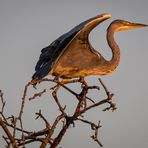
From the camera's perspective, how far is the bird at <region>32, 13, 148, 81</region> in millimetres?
7602

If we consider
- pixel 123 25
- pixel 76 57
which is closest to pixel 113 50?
pixel 123 25

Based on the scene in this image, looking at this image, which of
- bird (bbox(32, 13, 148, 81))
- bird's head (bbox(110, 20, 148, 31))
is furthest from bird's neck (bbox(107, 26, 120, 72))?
bird's head (bbox(110, 20, 148, 31))

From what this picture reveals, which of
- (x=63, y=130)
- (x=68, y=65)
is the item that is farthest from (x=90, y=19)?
(x=63, y=130)

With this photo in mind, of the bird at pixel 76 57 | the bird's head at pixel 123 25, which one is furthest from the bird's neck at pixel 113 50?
the bird's head at pixel 123 25

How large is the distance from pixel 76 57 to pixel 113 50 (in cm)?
135

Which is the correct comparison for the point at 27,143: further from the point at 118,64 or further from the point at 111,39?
the point at 111,39

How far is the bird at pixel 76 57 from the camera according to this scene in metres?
7.60

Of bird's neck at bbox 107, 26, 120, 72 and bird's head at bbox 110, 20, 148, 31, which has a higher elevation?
bird's head at bbox 110, 20, 148, 31

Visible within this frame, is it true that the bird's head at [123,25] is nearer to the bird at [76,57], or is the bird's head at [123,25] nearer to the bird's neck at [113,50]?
the bird's neck at [113,50]

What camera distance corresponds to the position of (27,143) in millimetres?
5711

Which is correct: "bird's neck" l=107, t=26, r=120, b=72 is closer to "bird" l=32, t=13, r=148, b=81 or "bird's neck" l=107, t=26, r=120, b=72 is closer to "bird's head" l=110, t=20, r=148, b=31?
"bird" l=32, t=13, r=148, b=81

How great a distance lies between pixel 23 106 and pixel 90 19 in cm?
325

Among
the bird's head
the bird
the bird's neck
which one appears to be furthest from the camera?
the bird's head

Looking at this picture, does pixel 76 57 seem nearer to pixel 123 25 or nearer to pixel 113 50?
pixel 113 50
